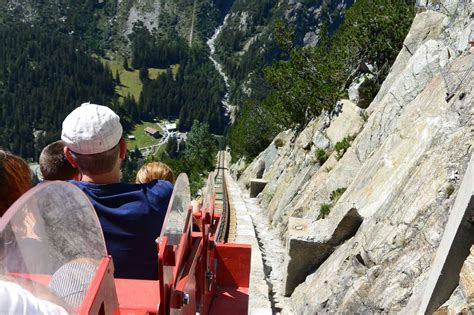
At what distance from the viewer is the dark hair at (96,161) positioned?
Answer: 9.94 feet

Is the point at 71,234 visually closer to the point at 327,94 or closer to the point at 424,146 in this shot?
the point at 424,146

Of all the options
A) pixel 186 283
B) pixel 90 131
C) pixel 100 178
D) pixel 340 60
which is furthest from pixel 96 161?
pixel 340 60

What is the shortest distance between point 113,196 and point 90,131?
456mm

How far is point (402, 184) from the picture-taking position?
6617 millimetres

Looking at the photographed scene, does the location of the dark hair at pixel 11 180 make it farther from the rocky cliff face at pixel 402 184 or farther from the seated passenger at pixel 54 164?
the rocky cliff face at pixel 402 184

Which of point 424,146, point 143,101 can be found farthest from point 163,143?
point 424,146

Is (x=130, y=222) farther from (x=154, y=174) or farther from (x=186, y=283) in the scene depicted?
(x=154, y=174)

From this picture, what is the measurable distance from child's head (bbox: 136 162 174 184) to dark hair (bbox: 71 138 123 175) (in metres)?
0.91

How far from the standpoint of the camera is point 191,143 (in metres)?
93.6

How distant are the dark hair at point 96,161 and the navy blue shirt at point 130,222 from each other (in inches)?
4.9

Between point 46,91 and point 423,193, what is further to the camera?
point 46,91

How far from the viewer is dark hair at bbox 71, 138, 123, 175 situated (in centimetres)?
303

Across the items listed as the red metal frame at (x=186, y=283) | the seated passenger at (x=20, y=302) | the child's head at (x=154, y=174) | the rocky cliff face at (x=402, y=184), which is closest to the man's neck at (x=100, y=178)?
the red metal frame at (x=186, y=283)

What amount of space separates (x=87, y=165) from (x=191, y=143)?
91.0 meters
